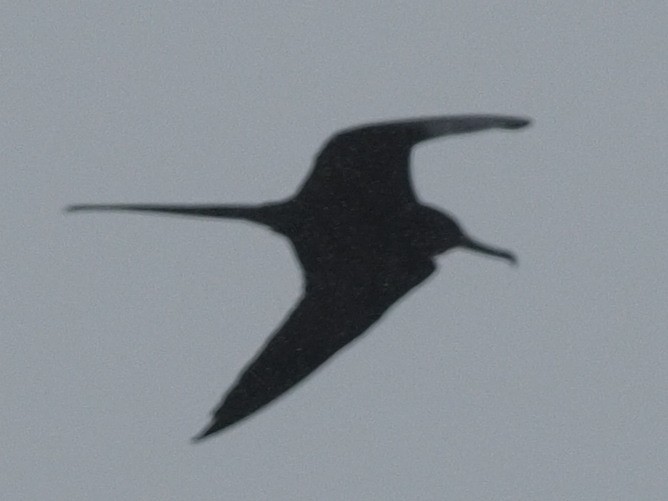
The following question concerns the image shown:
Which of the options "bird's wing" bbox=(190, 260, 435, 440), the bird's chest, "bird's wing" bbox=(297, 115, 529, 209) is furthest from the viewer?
the bird's chest

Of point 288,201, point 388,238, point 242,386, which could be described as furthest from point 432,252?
point 242,386

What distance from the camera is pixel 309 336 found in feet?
26.7

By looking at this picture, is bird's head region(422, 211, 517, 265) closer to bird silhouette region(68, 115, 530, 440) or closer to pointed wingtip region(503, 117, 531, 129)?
bird silhouette region(68, 115, 530, 440)

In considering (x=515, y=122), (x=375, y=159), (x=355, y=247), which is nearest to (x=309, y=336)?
(x=355, y=247)

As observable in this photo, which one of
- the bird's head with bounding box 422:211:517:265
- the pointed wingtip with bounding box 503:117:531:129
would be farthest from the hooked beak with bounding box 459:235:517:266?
the pointed wingtip with bounding box 503:117:531:129

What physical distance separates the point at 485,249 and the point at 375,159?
2.93 ft

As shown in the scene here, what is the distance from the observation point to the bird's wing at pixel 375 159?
308 inches

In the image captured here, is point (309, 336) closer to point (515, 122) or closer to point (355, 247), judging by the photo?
point (355, 247)

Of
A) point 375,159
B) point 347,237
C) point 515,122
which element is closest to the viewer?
point 515,122

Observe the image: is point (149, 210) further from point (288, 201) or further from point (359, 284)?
point (359, 284)

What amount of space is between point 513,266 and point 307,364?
54.0 inches

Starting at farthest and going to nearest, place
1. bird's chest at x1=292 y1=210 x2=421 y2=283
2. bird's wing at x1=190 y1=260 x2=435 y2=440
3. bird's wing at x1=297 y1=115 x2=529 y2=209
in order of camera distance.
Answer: bird's chest at x1=292 y1=210 x2=421 y2=283, bird's wing at x1=297 y1=115 x2=529 y2=209, bird's wing at x1=190 y1=260 x2=435 y2=440

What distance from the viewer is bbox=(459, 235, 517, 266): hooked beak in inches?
335

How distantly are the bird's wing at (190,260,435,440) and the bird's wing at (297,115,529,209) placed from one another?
1.58ft
